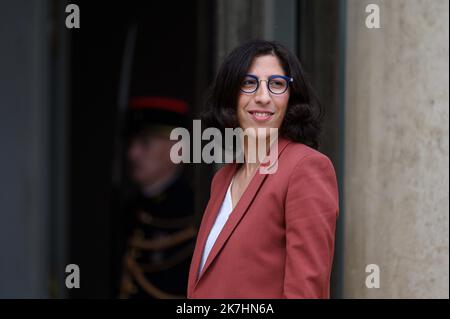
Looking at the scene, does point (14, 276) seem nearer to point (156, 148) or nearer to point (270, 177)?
point (156, 148)

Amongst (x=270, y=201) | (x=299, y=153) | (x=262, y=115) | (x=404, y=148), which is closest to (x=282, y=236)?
(x=270, y=201)

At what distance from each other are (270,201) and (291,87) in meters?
0.30

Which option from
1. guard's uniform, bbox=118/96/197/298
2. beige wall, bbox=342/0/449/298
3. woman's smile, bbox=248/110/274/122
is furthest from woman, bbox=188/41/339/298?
guard's uniform, bbox=118/96/197/298

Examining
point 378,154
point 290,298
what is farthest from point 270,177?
point 378,154

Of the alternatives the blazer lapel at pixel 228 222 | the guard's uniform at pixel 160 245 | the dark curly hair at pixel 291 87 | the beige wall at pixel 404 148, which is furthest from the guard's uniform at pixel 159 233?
the dark curly hair at pixel 291 87

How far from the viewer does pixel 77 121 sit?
6492 mm

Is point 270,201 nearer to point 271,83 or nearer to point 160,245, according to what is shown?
point 271,83

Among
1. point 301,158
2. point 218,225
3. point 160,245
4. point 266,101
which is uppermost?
point 266,101

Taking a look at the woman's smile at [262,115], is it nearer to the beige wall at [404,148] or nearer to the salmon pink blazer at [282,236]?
the salmon pink blazer at [282,236]

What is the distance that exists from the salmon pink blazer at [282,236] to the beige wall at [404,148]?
1.20 meters

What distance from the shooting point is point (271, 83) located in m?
2.03
